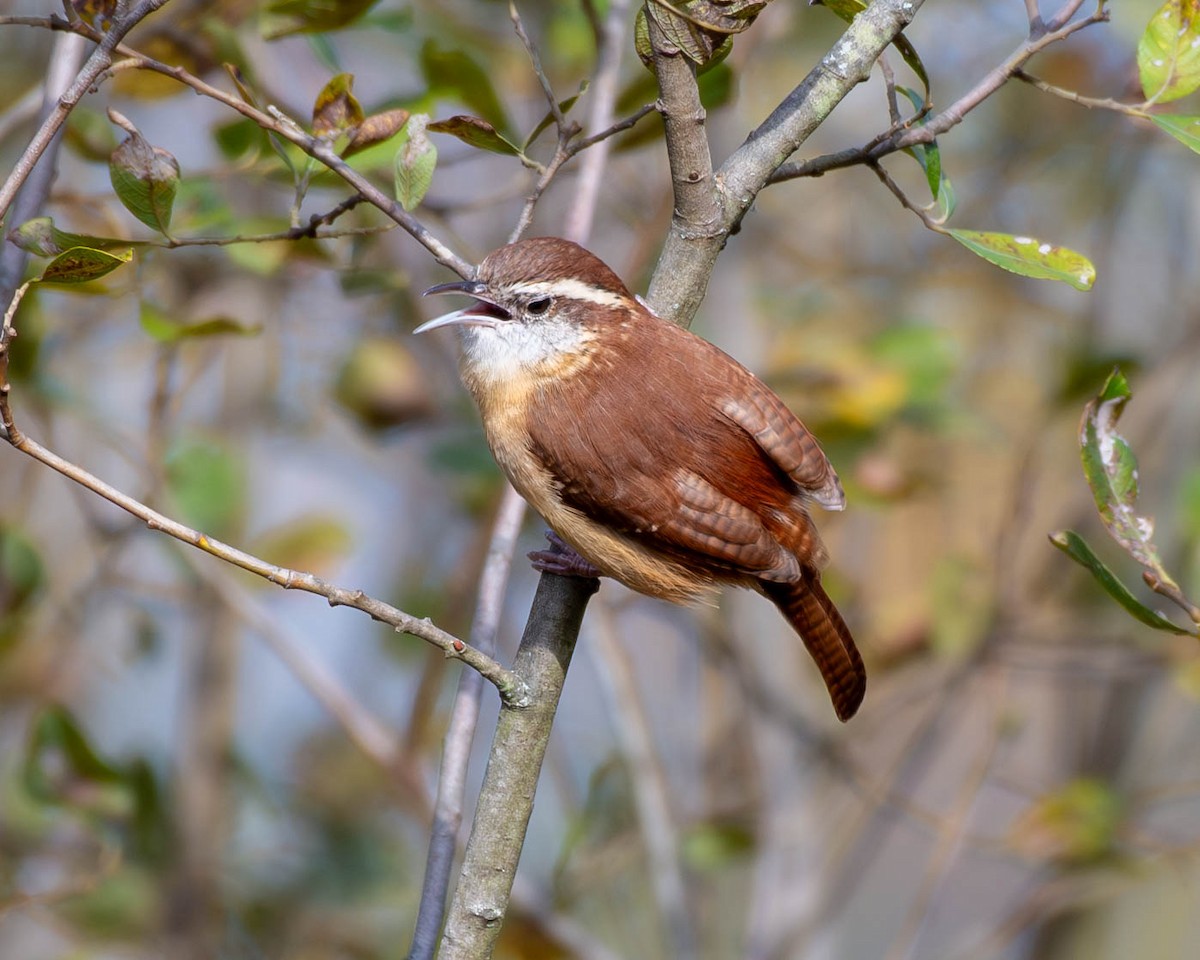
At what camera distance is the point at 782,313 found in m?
4.65

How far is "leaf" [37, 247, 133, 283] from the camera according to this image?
158 cm

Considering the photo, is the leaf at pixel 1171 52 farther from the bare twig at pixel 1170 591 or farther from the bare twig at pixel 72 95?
the bare twig at pixel 72 95

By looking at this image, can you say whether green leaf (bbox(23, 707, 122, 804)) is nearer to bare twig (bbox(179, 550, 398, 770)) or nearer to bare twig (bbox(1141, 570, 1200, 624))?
bare twig (bbox(179, 550, 398, 770))

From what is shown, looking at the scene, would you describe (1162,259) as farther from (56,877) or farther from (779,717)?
(56,877)

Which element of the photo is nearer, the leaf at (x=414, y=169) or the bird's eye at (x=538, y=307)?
the leaf at (x=414, y=169)

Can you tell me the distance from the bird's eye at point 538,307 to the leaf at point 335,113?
23.6 inches

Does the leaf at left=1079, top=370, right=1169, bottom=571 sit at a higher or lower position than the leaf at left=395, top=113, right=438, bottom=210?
lower

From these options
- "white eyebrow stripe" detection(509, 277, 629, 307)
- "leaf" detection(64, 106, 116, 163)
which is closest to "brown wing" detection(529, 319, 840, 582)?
"white eyebrow stripe" detection(509, 277, 629, 307)

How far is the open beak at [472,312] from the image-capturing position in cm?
234

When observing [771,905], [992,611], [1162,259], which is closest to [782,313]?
[992,611]

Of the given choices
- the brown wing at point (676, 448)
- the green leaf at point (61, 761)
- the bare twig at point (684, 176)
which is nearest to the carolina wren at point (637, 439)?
the brown wing at point (676, 448)

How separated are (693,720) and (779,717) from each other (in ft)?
2.56

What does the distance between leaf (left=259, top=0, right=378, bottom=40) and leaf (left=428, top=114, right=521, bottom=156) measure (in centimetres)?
49

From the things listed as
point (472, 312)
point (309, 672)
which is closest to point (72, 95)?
point (472, 312)
